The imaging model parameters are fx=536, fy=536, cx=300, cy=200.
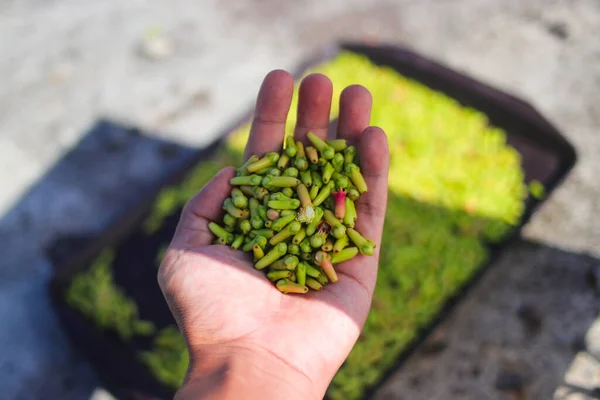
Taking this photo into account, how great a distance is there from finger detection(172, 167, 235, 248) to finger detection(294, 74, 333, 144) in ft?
2.60

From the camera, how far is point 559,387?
502 cm

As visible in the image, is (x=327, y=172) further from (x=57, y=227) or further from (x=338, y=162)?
(x=57, y=227)

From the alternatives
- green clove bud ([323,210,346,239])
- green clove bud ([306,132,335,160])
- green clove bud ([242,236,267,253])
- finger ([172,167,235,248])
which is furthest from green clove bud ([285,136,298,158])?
green clove bud ([242,236,267,253])

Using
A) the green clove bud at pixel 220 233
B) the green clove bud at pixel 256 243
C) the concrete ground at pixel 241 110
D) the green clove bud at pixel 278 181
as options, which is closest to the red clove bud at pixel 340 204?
the green clove bud at pixel 278 181

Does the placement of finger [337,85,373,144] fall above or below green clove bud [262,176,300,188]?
above

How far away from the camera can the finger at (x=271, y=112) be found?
4246 millimetres

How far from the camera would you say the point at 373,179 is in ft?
13.4

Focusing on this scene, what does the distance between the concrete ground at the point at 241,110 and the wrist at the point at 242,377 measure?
194 centimetres

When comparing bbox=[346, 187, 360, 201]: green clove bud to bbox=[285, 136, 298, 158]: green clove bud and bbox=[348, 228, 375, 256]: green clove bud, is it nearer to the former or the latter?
bbox=[348, 228, 375, 256]: green clove bud

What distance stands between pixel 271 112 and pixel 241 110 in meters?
2.94

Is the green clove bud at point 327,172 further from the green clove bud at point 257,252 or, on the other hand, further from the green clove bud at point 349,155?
the green clove bud at point 257,252

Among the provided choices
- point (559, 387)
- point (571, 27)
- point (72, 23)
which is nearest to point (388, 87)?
point (571, 27)

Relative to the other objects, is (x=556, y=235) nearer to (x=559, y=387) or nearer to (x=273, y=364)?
(x=559, y=387)

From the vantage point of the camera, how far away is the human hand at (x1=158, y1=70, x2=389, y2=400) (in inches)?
128
